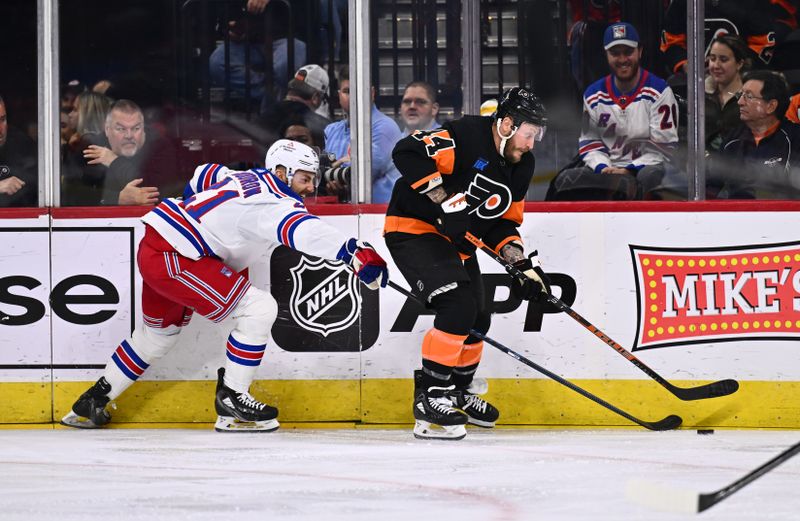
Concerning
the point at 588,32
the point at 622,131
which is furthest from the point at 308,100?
the point at 622,131

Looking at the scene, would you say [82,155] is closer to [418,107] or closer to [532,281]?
[418,107]

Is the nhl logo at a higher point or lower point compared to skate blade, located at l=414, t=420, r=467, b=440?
higher

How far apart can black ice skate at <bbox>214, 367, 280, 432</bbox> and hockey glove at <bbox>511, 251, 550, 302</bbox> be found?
89cm

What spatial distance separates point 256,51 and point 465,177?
89 cm

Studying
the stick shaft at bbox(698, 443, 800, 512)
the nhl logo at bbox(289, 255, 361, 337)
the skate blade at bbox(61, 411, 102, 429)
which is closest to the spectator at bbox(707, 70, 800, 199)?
the nhl logo at bbox(289, 255, 361, 337)

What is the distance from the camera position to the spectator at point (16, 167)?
4.32 m

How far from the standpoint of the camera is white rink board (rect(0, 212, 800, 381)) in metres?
4.12

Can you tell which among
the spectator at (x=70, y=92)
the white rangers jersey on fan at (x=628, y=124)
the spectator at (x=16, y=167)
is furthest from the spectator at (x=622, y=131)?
the spectator at (x=16, y=167)

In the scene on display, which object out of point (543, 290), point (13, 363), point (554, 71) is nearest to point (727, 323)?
point (543, 290)

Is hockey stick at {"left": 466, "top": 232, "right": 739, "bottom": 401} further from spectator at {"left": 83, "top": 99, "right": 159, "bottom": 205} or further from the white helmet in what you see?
spectator at {"left": 83, "top": 99, "right": 159, "bottom": 205}

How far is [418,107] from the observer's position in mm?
4289

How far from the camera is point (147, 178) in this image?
4355 millimetres

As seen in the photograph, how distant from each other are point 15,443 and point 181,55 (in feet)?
4.63

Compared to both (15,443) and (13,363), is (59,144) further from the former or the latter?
(15,443)
